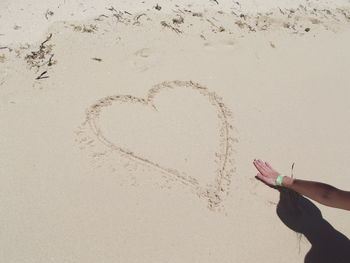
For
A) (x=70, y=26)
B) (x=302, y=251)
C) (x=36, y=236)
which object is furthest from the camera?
(x=70, y=26)

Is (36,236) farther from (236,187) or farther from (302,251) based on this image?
(302,251)

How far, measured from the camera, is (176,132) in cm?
292

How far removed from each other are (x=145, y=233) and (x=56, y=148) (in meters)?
0.75

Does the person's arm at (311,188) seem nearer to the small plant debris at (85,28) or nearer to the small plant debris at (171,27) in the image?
the small plant debris at (171,27)

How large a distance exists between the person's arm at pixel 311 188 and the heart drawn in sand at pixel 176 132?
220mm

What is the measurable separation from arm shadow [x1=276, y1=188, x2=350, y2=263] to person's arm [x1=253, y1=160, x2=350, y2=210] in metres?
0.08

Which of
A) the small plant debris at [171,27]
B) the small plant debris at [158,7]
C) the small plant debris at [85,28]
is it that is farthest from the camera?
the small plant debris at [158,7]

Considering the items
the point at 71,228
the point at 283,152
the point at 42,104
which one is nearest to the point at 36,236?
the point at 71,228

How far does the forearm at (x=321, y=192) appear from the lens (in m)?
2.48

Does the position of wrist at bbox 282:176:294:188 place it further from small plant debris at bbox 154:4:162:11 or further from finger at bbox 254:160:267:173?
small plant debris at bbox 154:4:162:11

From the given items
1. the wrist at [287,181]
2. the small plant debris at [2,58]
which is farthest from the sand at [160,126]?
the wrist at [287,181]

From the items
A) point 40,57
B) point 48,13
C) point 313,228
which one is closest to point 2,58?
point 40,57

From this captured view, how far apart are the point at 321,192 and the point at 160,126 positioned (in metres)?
1.08

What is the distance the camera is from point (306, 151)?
303 centimetres
